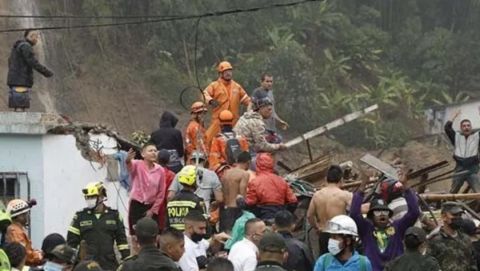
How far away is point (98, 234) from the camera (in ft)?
53.5

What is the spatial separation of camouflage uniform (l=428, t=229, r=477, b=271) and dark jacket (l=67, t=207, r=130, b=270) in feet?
12.6

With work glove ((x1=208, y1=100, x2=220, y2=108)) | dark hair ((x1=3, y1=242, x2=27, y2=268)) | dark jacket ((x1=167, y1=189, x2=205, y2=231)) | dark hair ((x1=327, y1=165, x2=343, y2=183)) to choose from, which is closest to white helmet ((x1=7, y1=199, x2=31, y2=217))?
dark jacket ((x1=167, y1=189, x2=205, y2=231))

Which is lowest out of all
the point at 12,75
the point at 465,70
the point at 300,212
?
the point at 300,212

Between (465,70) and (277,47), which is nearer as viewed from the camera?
(277,47)

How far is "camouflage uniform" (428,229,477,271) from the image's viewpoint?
14281mm

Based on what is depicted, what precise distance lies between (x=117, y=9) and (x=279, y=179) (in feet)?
109

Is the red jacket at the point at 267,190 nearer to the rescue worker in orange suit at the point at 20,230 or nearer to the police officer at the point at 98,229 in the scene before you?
the police officer at the point at 98,229

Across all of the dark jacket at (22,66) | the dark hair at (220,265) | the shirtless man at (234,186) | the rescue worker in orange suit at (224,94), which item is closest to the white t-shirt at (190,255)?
the dark hair at (220,265)

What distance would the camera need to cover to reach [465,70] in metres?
53.0

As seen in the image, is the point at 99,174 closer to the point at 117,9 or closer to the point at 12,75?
the point at 12,75

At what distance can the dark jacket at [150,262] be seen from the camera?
11.4 meters

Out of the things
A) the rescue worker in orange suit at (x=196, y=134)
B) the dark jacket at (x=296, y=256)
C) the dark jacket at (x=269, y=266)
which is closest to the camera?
the dark jacket at (x=269, y=266)

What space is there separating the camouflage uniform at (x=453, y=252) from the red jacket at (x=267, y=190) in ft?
11.2

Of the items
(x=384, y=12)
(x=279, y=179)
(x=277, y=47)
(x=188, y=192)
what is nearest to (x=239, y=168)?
(x=279, y=179)
